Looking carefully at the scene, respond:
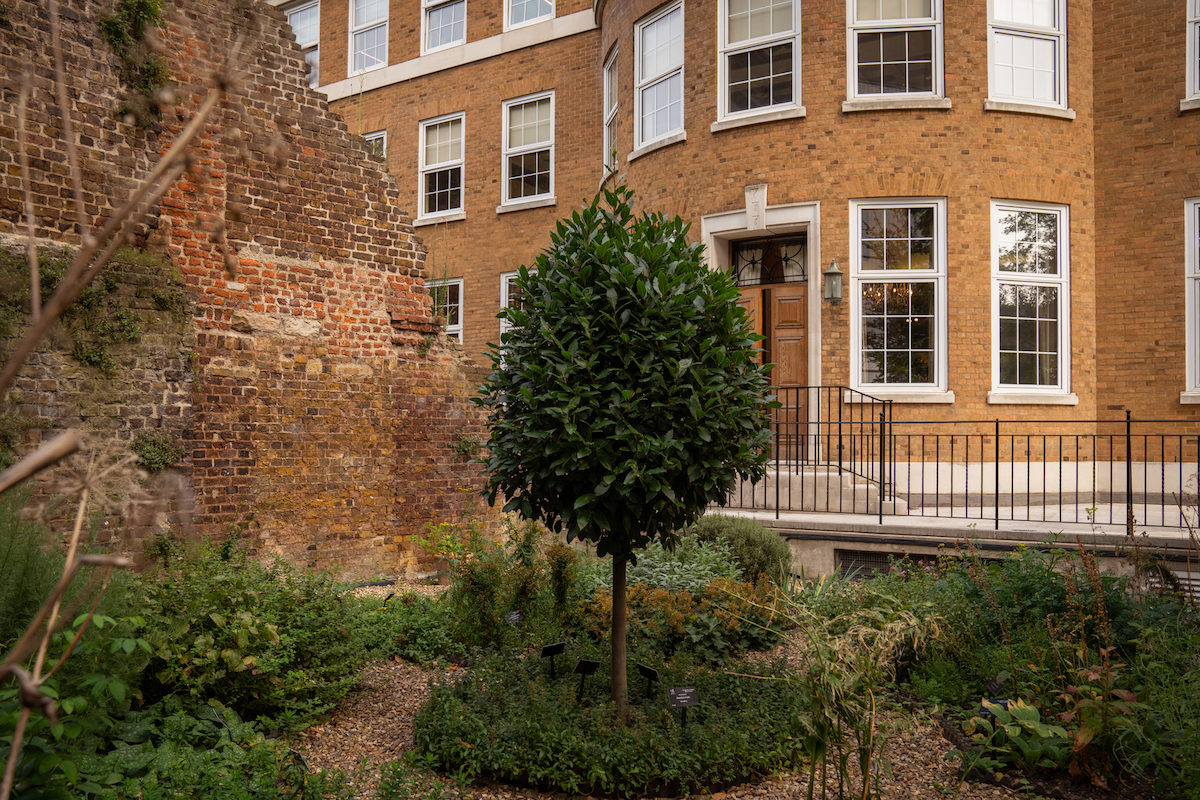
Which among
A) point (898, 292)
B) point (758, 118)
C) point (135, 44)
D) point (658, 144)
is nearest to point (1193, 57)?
point (898, 292)

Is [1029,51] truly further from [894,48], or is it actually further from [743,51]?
[743,51]

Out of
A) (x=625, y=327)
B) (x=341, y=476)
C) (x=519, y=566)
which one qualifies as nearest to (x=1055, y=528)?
(x=519, y=566)

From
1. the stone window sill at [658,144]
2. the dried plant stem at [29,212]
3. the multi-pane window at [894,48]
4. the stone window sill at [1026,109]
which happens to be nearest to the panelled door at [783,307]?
the stone window sill at [658,144]

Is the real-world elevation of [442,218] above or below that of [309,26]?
below

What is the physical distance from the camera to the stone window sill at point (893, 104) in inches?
451

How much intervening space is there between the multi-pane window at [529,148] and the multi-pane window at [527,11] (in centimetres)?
154

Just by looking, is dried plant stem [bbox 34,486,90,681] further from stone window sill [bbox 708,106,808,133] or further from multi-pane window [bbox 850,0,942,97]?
multi-pane window [bbox 850,0,942,97]

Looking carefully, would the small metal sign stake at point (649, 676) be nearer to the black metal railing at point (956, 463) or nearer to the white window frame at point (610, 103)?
the black metal railing at point (956, 463)

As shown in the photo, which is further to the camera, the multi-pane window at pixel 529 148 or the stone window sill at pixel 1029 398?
the multi-pane window at pixel 529 148

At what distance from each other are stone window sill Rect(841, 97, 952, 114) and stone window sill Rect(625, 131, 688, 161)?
2.37m

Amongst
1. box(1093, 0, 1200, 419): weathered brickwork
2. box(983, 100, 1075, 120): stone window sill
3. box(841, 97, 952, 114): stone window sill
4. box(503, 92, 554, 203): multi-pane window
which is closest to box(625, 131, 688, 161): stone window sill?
box(841, 97, 952, 114): stone window sill

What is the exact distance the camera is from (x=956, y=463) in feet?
36.9

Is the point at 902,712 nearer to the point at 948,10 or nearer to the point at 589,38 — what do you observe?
the point at 948,10

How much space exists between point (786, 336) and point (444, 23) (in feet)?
35.7
